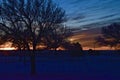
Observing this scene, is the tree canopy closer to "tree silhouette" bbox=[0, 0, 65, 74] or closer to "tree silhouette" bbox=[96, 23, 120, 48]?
"tree silhouette" bbox=[0, 0, 65, 74]

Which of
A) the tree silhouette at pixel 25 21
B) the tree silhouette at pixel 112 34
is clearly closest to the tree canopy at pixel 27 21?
the tree silhouette at pixel 25 21

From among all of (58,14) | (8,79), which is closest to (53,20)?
(58,14)

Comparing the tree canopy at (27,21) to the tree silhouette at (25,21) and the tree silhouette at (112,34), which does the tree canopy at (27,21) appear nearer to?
the tree silhouette at (25,21)

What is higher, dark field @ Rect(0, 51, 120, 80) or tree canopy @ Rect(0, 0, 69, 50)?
tree canopy @ Rect(0, 0, 69, 50)

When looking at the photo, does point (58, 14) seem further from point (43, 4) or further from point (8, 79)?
point (8, 79)

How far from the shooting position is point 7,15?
38875mm

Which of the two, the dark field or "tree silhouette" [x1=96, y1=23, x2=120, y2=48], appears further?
"tree silhouette" [x1=96, y1=23, x2=120, y2=48]

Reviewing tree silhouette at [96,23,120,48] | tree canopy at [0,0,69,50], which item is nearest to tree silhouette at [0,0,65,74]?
tree canopy at [0,0,69,50]

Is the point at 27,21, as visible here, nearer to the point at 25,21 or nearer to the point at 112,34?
the point at 25,21

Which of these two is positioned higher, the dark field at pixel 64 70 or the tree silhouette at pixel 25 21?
the tree silhouette at pixel 25 21

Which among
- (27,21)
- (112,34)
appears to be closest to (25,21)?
(27,21)

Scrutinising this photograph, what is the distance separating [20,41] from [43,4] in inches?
197

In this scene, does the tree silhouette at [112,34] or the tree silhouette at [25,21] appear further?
the tree silhouette at [112,34]

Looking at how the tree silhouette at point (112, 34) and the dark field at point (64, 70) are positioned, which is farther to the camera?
the tree silhouette at point (112, 34)
